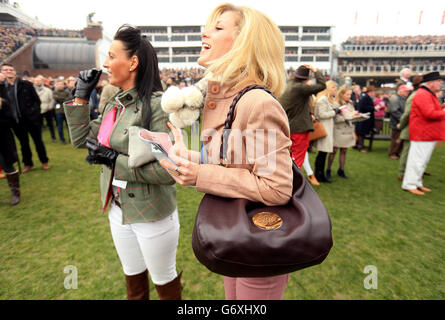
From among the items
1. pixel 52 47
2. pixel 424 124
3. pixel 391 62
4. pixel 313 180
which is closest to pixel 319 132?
pixel 313 180

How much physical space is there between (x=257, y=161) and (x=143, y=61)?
3.75 feet

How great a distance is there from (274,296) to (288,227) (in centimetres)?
55

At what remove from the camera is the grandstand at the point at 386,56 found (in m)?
47.2

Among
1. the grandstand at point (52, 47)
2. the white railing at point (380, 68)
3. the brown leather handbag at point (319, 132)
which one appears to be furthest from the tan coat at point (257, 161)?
the white railing at point (380, 68)

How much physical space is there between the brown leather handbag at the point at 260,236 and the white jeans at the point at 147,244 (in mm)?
875

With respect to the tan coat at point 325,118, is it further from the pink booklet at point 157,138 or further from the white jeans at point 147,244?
the pink booklet at point 157,138

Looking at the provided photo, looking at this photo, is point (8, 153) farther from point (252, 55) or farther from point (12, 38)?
point (12, 38)

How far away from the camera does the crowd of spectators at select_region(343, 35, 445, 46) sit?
46800mm

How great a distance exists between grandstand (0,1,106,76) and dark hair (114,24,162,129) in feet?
115

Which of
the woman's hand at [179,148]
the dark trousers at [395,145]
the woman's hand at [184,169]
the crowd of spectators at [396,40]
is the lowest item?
the dark trousers at [395,145]

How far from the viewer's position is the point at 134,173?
152cm

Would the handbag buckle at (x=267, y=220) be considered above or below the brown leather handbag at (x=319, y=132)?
above

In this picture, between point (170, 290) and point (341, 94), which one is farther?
point (341, 94)

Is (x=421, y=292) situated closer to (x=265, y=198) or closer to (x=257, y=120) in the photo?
(x=265, y=198)
